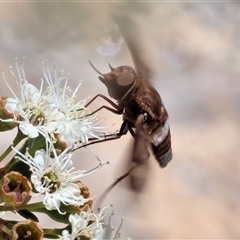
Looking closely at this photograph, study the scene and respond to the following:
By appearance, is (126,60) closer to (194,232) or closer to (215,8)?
(194,232)

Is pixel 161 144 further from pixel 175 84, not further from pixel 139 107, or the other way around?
pixel 175 84

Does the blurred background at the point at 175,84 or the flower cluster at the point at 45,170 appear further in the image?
the blurred background at the point at 175,84

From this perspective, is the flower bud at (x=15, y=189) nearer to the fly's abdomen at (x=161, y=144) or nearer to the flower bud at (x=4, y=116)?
the flower bud at (x=4, y=116)

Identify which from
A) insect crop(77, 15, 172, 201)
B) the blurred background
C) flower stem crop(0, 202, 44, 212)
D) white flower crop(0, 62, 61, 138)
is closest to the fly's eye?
insect crop(77, 15, 172, 201)

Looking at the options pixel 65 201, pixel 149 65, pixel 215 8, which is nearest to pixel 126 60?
pixel 149 65

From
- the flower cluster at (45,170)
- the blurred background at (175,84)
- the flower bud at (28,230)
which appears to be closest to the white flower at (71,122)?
the flower cluster at (45,170)

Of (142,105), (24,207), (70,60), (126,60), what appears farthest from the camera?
(70,60)

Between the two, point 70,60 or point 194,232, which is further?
point 70,60
